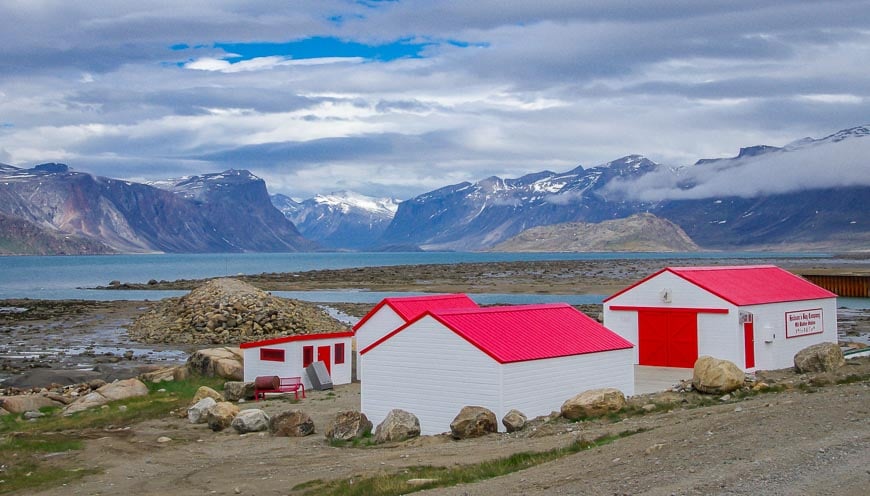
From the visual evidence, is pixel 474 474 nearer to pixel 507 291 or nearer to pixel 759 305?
pixel 759 305

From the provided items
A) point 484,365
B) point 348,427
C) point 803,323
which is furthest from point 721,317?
point 348,427

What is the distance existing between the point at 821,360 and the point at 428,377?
41.5ft

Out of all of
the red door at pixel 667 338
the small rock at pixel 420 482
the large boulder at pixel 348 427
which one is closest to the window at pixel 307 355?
the large boulder at pixel 348 427

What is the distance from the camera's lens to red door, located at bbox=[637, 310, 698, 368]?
101 feet

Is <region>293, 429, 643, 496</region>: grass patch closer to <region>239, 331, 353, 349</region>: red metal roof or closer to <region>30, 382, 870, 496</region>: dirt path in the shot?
<region>30, 382, 870, 496</region>: dirt path

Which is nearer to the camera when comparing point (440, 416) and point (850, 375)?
point (440, 416)

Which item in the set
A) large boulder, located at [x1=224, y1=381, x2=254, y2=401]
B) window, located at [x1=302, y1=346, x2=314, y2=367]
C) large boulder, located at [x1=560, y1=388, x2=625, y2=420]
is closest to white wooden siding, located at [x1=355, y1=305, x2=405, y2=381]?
window, located at [x1=302, y1=346, x2=314, y2=367]

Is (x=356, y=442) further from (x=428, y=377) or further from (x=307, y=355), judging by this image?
(x=307, y=355)

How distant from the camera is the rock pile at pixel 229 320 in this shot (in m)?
49.6

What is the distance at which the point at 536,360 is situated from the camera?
2169cm

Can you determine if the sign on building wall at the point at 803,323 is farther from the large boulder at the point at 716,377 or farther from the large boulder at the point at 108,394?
the large boulder at the point at 108,394

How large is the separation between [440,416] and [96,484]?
25.0 feet

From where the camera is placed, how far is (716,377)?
2331 centimetres

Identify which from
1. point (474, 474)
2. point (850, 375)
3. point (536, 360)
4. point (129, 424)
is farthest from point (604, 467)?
point (129, 424)
